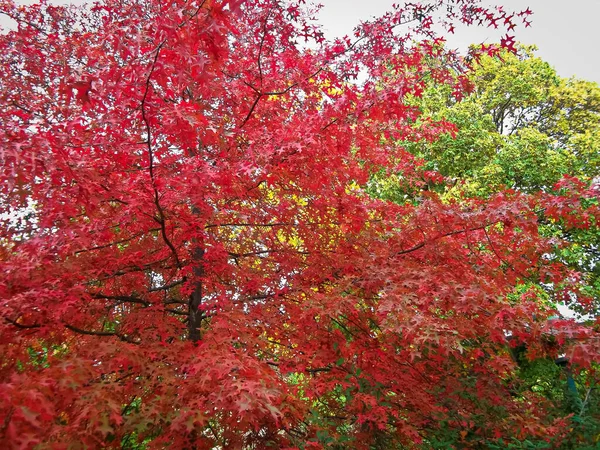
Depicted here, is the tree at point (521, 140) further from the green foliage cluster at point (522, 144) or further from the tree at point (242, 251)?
the tree at point (242, 251)

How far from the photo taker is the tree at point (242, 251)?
268 centimetres

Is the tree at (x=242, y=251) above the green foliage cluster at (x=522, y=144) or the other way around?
the other way around

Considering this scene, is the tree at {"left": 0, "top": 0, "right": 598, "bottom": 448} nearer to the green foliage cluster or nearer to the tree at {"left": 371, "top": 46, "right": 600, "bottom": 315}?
the green foliage cluster

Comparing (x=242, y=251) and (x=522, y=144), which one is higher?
(x=522, y=144)

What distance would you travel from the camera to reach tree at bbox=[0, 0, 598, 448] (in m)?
2.68

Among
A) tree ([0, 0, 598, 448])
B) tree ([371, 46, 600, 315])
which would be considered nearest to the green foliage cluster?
tree ([371, 46, 600, 315])

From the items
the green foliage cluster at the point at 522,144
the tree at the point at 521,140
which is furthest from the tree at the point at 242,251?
the tree at the point at 521,140

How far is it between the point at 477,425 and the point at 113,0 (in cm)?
630

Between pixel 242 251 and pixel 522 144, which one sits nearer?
pixel 242 251

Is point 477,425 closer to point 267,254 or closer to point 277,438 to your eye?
point 277,438

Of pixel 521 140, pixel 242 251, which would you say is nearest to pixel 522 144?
pixel 521 140

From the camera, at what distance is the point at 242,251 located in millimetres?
4961

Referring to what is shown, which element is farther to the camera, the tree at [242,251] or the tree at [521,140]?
the tree at [521,140]

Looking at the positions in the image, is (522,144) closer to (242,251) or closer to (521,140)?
(521,140)
